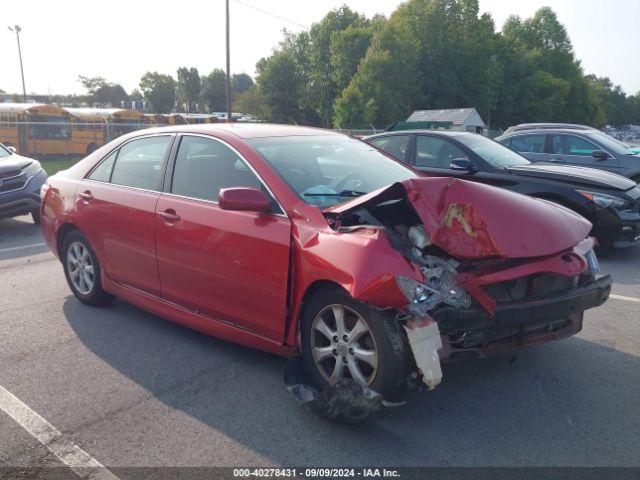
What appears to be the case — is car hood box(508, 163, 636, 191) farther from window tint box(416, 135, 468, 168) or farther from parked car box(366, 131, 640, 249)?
window tint box(416, 135, 468, 168)

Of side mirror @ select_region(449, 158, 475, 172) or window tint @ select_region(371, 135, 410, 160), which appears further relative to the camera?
window tint @ select_region(371, 135, 410, 160)

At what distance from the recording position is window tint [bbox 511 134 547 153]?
10.8 meters

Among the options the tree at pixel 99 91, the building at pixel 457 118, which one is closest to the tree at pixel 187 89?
the tree at pixel 99 91

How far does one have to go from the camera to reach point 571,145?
35.1 feet

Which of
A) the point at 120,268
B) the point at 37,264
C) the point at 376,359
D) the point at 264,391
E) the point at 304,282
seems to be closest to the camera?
the point at 376,359

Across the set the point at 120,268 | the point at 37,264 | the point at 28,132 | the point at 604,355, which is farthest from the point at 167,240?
the point at 28,132

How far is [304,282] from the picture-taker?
342 cm

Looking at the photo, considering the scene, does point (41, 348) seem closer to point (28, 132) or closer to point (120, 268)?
point (120, 268)

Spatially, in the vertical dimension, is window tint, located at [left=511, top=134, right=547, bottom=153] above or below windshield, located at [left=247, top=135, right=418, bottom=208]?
below

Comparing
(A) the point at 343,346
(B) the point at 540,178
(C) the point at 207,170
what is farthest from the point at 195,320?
(B) the point at 540,178

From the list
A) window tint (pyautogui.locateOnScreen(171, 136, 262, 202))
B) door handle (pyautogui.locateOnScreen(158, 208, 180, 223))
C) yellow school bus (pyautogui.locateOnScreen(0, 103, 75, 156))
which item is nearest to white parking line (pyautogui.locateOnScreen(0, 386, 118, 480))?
door handle (pyautogui.locateOnScreen(158, 208, 180, 223))

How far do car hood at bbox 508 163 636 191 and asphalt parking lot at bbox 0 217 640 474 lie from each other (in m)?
2.71

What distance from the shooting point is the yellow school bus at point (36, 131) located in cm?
2281

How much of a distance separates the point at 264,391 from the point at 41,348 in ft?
6.49
